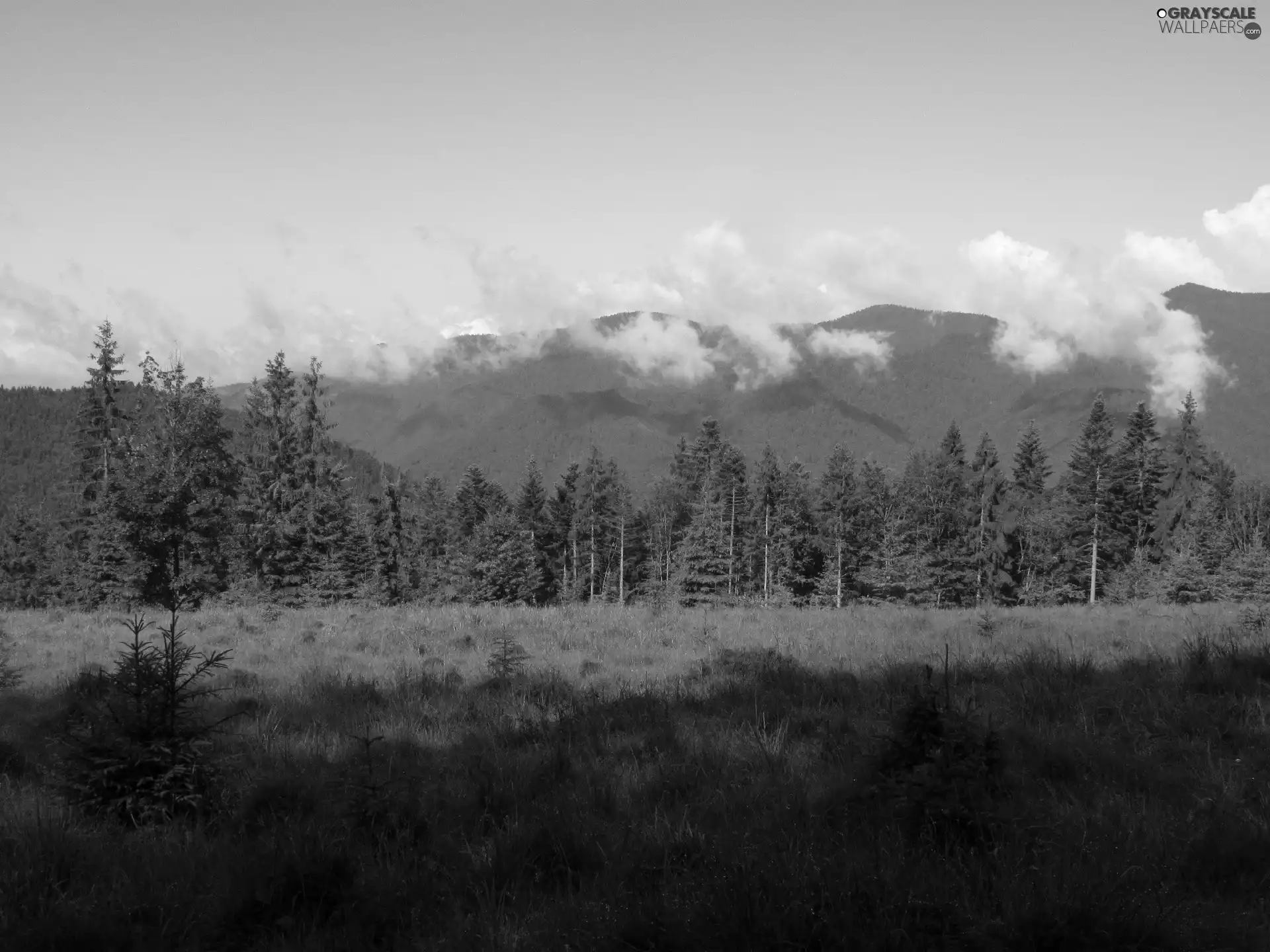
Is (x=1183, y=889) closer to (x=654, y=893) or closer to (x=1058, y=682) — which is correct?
(x=654, y=893)

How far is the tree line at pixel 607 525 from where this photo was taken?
37.9 m

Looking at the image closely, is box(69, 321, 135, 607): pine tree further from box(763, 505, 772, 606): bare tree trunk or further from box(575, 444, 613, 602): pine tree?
box(763, 505, 772, 606): bare tree trunk

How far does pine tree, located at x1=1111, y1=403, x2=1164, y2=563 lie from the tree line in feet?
0.65

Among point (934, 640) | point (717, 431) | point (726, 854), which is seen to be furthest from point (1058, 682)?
point (717, 431)

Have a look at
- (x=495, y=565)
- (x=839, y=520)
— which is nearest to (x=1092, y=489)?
(x=839, y=520)

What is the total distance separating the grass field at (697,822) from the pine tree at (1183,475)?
73.9 m

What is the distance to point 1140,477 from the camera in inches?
2808

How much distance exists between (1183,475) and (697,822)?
8255 centimetres

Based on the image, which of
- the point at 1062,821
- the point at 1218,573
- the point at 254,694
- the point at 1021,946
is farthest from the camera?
the point at 1218,573

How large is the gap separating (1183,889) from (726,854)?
212cm

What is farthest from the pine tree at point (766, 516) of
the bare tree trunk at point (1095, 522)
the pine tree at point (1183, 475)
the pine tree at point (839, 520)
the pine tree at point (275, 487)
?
the pine tree at point (275, 487)

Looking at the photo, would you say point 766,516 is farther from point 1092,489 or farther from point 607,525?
point 1092,489

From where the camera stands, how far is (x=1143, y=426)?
70.6 m

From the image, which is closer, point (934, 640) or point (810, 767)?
point (810, 767)
